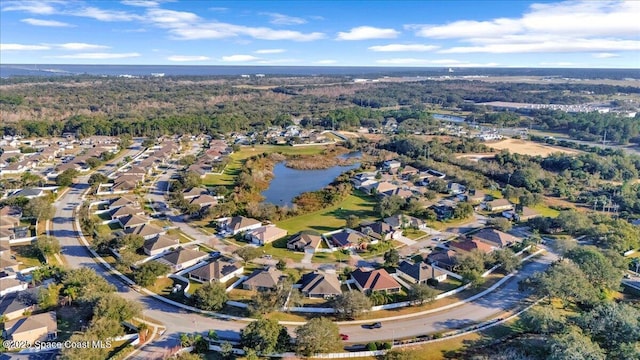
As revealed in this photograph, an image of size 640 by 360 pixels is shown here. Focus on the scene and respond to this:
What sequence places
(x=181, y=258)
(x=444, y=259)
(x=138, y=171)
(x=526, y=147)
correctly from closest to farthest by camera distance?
(x=181, y=258), (x=444, y=259), (x=138, y=171), (x=526, y=147)

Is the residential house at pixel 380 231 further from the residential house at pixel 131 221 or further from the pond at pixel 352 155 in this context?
the pond at pixel 352 155

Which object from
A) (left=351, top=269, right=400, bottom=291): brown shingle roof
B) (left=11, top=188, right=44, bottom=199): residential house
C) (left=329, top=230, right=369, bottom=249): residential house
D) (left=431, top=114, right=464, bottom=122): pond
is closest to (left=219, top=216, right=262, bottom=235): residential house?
(left=329, top=230, right=369, bottom=249): residential house

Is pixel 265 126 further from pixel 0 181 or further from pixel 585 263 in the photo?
pixel 585 263

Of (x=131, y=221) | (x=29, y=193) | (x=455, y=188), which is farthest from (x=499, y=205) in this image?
(x=29, y=193)

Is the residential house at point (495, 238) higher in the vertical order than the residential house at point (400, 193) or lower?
lower

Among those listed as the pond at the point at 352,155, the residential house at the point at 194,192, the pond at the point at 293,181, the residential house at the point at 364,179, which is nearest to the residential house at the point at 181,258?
the residential house at the point at 194,192

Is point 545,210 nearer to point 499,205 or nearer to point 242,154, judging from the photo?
point 499,205
